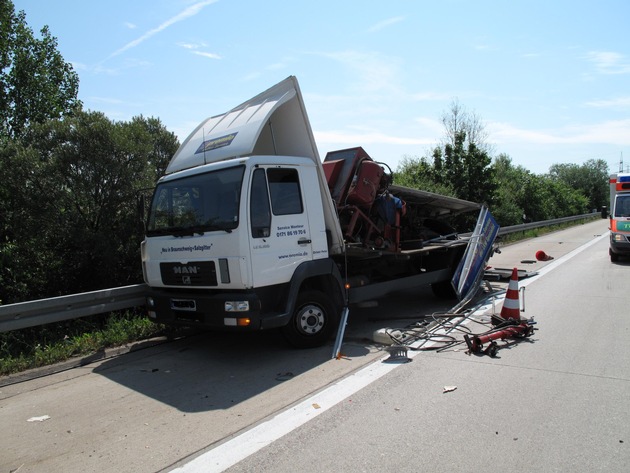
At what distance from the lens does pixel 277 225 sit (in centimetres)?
571

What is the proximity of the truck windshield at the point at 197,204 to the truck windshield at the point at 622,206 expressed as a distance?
13108 millimetres

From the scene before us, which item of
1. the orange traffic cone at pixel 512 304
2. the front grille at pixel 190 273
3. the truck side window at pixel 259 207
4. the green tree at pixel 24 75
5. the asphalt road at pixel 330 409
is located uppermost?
the green tree at pixel 24 75

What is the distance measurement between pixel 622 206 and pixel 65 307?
49.1ft

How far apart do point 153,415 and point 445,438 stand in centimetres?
257

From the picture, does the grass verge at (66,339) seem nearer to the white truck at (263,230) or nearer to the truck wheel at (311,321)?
the white truck at (263,230)

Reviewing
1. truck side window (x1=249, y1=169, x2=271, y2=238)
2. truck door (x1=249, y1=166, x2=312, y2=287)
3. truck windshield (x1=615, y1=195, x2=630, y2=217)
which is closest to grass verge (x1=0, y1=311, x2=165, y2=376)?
truck door (x1=249, y1=166, x2=312, y2=287)

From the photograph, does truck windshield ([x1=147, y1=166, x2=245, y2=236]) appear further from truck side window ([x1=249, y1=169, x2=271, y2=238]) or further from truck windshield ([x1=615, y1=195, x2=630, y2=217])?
truck windshield ([x1=615, y1=195, x2=630, y2=217])

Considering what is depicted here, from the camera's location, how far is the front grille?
555 centimetres

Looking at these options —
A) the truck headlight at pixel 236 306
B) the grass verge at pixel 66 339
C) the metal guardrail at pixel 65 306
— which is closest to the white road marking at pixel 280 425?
the truck headlight at pixel 236 306

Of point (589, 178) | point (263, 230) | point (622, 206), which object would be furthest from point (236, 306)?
point (589, 178)

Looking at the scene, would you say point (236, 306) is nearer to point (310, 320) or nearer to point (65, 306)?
point (310, 320)

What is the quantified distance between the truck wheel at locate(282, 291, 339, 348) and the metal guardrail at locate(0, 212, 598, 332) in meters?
2.58

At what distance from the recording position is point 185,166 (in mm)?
6547

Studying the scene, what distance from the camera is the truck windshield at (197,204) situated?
5508mm
